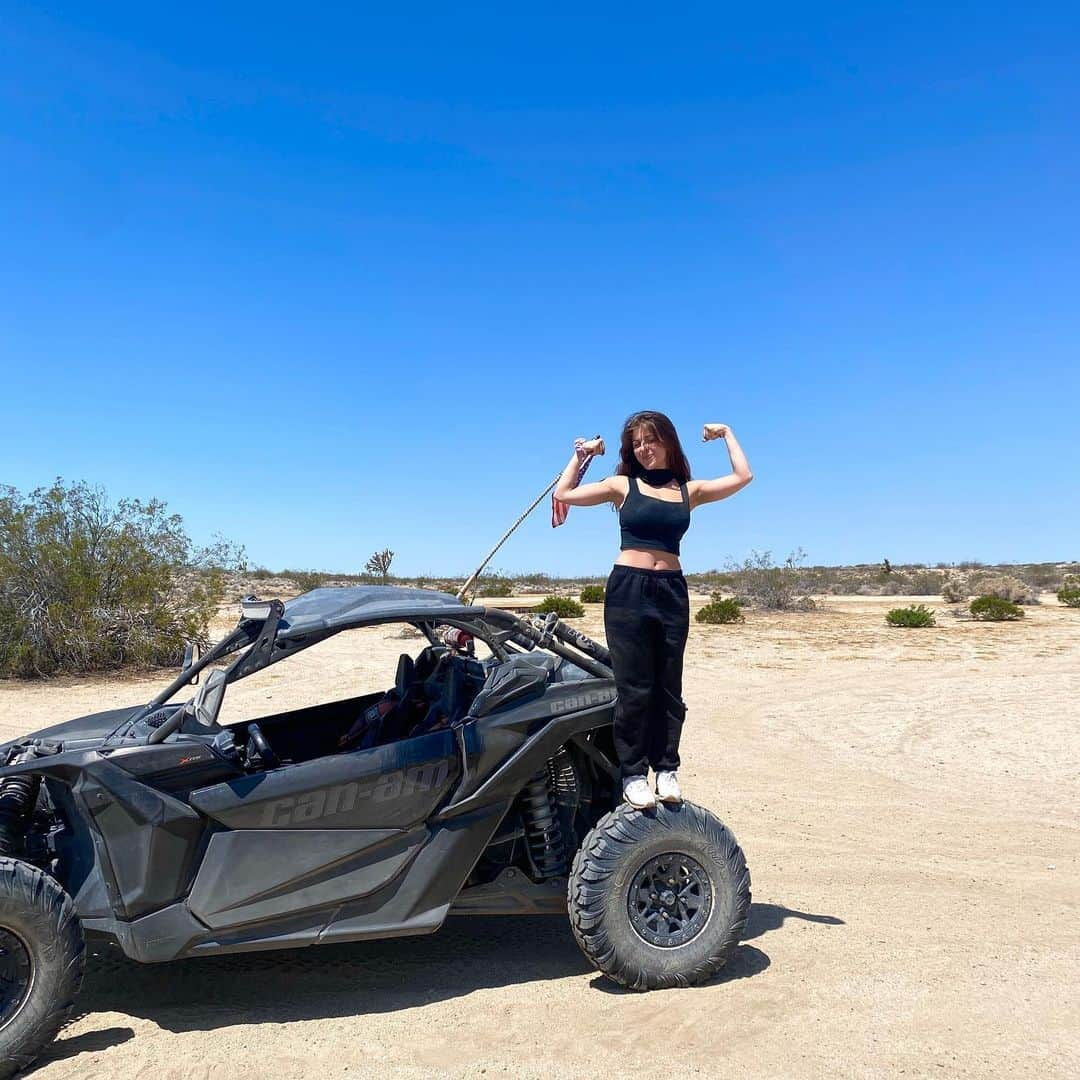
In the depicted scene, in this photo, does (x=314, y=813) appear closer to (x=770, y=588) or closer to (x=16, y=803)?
(x=16, y=803)

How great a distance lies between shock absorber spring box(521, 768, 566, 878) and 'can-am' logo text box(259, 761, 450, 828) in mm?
508

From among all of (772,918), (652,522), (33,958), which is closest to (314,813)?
(33,958)

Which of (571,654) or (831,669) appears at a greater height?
(571,654)

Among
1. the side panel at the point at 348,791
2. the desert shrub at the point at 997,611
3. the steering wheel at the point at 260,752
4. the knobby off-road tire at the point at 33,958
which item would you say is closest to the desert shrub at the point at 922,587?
the desert shrub at the point at 997,611

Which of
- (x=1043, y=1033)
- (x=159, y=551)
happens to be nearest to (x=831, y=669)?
(x=159, y=551)

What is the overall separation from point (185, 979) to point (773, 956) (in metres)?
2.82

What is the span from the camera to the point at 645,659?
173 inches

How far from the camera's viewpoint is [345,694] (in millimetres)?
14633

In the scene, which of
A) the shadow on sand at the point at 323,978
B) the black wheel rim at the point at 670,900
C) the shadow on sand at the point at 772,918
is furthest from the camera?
the shadow on sand at the point at 772,918

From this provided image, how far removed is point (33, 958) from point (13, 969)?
3.8 inches

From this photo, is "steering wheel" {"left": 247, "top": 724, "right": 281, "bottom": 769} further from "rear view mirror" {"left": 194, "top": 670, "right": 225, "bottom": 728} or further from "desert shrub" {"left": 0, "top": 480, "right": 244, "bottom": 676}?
"desert shrub" {"left": 0, "top": 480, "right": 244, "bottom": 676}

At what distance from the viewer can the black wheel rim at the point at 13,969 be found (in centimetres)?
363

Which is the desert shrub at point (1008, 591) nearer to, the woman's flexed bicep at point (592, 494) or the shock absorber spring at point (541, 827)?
the woman's flexed bicep at point (592, 494)

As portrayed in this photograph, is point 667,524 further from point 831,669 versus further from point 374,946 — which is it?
point 831,669
